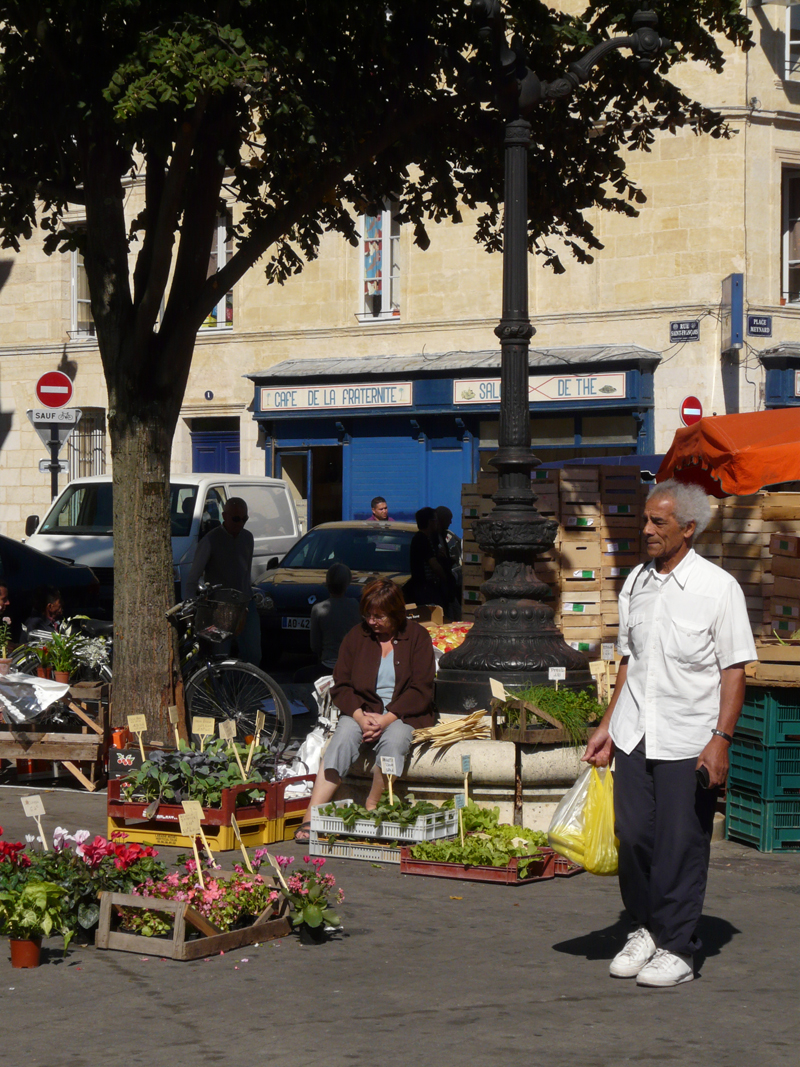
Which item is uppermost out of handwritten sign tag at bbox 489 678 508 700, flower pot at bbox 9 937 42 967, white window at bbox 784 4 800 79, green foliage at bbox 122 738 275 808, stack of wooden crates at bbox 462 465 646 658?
white window at bbox 784 4 800 79

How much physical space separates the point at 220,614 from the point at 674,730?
518 centimetres

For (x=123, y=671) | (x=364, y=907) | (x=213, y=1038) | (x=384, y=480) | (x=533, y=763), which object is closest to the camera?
(x=213, y=1038)

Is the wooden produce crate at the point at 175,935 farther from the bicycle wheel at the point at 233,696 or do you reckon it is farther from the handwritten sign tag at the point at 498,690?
the bicycle wheel at the point at 233,696

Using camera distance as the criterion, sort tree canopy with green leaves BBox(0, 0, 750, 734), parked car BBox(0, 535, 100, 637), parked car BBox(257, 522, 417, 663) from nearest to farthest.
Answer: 1. tree canopy with green leaves BBox(0, 0, 750, 734)
2. parked car BBox(0, 535, 100, 637)
3. parked car BBox(257, 522, 417, 663)

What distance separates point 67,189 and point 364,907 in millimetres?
5855

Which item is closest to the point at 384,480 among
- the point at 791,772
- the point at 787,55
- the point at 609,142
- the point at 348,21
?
the point at 787,55

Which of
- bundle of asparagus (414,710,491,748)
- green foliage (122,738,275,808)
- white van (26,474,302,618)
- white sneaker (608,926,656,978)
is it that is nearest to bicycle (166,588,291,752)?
green foliage (122,738,275,808)

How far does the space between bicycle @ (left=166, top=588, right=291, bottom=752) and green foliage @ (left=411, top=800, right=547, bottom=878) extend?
2.51 metres

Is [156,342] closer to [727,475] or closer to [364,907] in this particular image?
[727,475]

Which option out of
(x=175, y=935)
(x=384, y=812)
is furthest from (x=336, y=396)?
(x=175, y=935)

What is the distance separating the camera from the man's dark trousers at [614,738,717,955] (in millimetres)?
5359

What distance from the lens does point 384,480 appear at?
25797 millimetres

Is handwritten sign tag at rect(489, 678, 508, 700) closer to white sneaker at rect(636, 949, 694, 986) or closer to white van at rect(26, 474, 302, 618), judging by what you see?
white sneaker at rect(636, 949, 694, 986)

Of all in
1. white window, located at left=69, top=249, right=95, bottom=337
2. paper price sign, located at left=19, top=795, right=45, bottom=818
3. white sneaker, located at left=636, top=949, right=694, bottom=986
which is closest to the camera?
white sneaker, located at left=636, top=949, right=694, bottom=986
